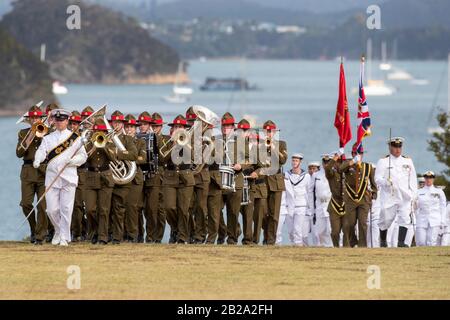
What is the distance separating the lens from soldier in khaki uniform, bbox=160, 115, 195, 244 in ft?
78.9

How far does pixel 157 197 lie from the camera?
81.8 ft

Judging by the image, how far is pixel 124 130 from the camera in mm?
24422

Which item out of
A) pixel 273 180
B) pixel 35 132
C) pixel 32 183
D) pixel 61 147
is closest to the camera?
pixel 61 147

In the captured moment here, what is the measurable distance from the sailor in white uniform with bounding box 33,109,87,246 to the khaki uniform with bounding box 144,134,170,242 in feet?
6.29

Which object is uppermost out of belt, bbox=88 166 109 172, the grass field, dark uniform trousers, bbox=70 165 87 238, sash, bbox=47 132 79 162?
sash, bbox=47 132 79 162

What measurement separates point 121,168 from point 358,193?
4.14 metres

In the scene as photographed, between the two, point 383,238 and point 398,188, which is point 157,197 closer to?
point 383,238

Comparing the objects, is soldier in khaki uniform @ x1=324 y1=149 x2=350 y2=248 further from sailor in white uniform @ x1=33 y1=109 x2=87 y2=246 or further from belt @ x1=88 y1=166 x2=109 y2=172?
sailor in white uniform @ x1=33 y1=109 x2=87 y2=246

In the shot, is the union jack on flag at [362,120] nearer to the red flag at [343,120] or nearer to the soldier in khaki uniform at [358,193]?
the red flag at [343,120]

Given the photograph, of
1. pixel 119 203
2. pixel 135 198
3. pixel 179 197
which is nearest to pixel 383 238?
pixel 179 197

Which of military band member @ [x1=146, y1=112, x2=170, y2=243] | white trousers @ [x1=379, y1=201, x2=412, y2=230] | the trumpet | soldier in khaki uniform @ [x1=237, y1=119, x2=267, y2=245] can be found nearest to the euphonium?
military band member @ [x1=146, y1=112, x2=170, y2=243]

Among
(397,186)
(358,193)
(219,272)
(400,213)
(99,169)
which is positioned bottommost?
Answer: (219,272)
